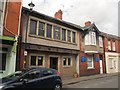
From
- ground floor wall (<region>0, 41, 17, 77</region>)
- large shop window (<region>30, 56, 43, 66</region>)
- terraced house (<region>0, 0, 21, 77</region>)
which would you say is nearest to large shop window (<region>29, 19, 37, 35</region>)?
terraced house (<region>0, 0, 21, 77</region>)

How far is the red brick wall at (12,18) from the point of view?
12.4 meters

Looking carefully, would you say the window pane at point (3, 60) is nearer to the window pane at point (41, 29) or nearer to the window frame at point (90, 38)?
the window pane at point (41, 29)

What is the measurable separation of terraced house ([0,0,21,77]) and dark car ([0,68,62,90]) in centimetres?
419

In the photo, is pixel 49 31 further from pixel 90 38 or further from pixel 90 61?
pixel 90 61

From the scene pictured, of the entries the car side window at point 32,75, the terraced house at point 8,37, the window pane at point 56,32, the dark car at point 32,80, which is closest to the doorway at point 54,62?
the window pane at point 56,32

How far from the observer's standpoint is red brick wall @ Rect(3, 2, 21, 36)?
12.4 metres

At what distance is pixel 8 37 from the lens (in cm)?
1205

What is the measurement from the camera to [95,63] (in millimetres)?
22938

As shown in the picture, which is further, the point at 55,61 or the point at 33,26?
the point at 55,61

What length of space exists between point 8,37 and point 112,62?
20288 mm

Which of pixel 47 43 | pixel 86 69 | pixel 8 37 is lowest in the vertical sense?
pixel 86 69

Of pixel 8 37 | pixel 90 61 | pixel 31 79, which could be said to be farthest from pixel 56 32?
pixel 31 79

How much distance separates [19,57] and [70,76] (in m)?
7.84

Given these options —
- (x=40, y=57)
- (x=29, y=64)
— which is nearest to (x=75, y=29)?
(x=40, y=57)
